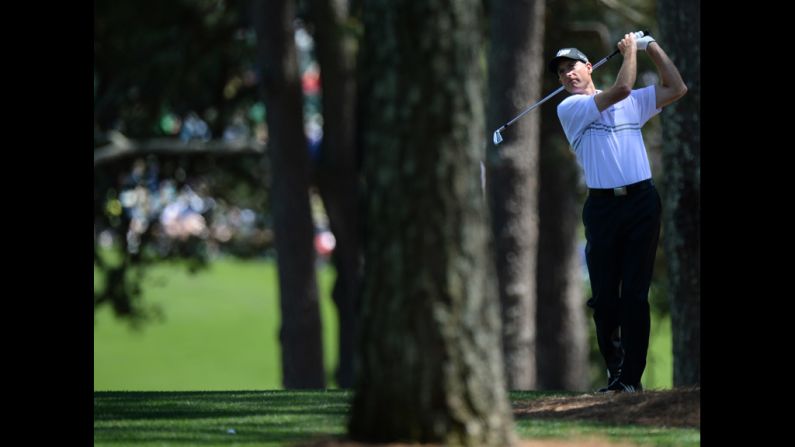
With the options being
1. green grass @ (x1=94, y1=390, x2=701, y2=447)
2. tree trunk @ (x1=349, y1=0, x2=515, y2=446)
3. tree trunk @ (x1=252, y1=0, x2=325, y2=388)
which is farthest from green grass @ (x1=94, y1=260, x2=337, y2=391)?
tree trunk @ (x1=349, y1=0, x2=515, y2=446)

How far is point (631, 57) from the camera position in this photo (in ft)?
28.0

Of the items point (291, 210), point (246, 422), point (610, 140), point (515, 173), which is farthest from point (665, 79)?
point (291, 210)

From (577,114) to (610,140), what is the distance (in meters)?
0.24

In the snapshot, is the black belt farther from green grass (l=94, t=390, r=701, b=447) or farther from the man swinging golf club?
green grass (l=94, t=390, r=701, b=447)

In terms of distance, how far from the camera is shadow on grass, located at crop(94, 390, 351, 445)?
7.46 meters

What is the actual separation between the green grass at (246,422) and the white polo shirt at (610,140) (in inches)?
58.6

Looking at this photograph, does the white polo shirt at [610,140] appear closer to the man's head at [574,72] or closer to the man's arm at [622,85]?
the man's arm at [622,85]

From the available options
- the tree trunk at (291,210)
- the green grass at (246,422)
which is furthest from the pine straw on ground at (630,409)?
the tree trunk at (291,210)

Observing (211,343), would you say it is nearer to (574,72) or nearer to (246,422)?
(574,72)

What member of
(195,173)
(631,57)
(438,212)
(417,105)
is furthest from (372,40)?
(195,173)

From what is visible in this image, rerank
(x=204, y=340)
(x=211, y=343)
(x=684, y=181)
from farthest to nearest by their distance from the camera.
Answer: (x=204, y=340) → (x=211, y=343) → (x=684, y=181)

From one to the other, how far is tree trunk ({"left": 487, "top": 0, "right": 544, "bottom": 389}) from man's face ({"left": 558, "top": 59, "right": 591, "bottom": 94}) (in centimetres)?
730

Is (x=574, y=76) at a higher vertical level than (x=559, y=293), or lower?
higher

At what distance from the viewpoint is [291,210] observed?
18.0m
